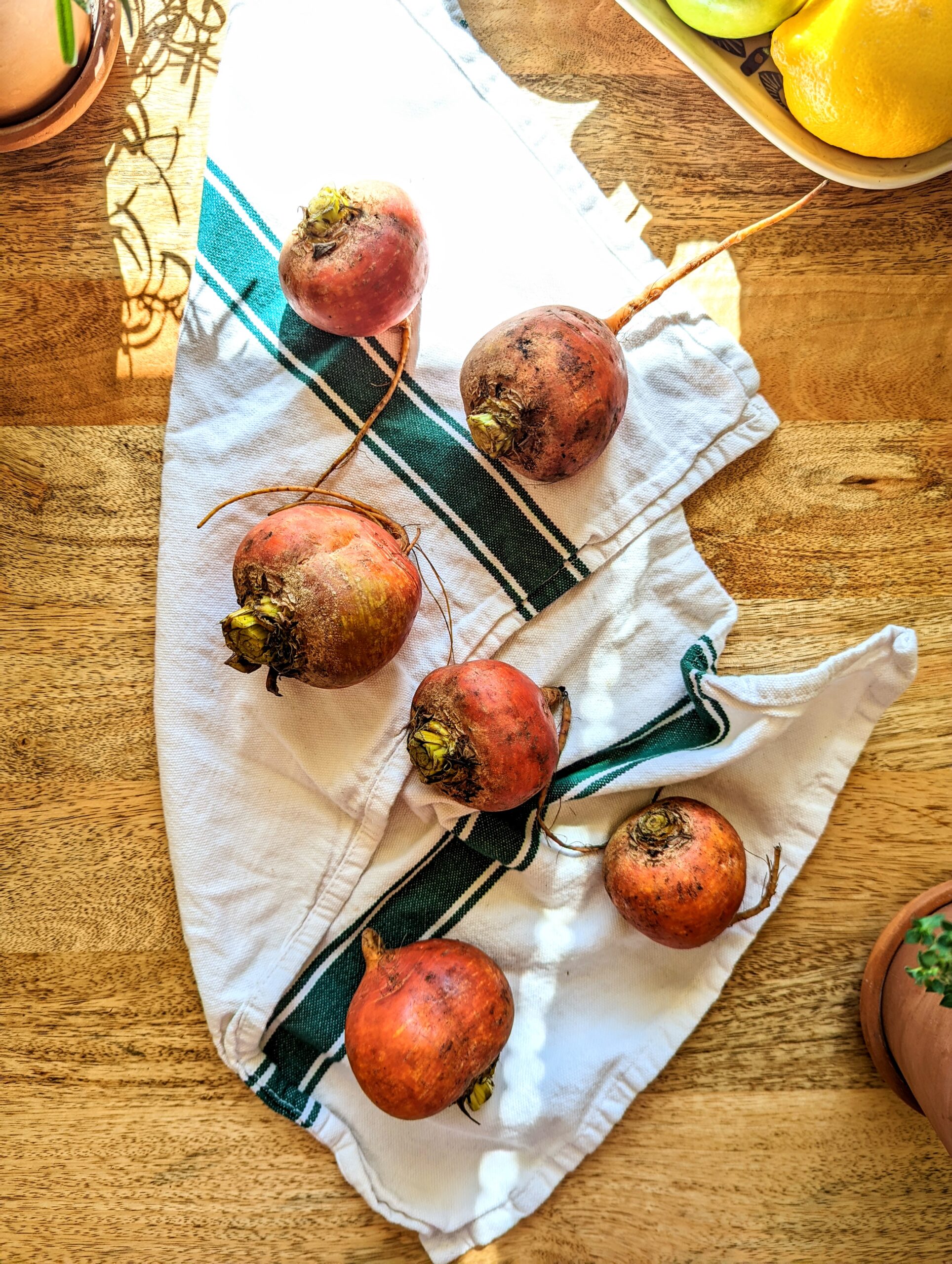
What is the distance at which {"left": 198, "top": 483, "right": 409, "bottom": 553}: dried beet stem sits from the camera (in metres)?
0.93

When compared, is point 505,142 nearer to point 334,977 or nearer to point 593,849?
point 593,849

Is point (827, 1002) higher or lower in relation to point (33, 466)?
lower

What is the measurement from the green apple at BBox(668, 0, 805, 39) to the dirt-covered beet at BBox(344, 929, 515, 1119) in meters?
0.98

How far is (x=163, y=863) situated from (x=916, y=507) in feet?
3.09

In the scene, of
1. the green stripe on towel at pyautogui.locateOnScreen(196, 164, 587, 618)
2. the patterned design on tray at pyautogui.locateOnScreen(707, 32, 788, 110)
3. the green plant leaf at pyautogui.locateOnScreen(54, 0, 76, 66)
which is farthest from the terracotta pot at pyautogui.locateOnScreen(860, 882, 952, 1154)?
the green plant leaf at pyautogui.locateOnScreen(54, 0, 76, 66)

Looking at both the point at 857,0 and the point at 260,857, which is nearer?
the point at 857,0

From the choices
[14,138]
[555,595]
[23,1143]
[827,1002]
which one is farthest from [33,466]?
[827,1002]

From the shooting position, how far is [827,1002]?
40.4 inches

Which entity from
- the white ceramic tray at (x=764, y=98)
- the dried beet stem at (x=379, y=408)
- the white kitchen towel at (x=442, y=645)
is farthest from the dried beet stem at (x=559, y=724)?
the white ceramic tray at (x=764, y=98)

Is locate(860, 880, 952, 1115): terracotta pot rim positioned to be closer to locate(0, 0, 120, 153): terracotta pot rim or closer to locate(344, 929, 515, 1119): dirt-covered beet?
Result: locate(344, 929, 515, 1119): dirt-covered beet

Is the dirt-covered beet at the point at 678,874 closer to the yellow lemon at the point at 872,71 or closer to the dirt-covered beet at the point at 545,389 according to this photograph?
the dirt-covered beet at the point at 545,389

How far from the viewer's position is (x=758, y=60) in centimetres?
95

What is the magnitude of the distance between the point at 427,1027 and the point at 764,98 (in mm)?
1019

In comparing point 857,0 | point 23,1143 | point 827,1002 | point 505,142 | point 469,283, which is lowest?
point 23,1143
